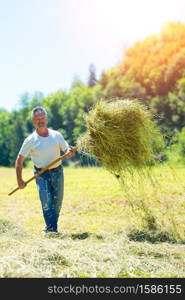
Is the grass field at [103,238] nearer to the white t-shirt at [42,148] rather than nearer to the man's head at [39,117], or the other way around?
the white t-shirt at [42,148]

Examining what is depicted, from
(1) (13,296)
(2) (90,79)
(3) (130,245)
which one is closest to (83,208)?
(3) (130,245)

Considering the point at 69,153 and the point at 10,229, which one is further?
the point at 10,229

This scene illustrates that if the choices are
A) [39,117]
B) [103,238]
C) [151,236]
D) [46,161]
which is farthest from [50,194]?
[151,236]

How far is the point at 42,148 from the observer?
6.41m

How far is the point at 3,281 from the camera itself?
12.8ft

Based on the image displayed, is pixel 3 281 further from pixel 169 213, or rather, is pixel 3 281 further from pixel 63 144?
pixel 169 213

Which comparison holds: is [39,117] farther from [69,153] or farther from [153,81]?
[153,81]

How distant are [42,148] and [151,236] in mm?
2041

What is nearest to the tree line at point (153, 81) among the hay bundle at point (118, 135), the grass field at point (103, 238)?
the grass field at point (103, 238)

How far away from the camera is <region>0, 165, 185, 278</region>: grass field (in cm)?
425

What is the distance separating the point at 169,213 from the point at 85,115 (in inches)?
101

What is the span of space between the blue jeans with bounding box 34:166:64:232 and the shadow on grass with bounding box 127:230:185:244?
1150mm

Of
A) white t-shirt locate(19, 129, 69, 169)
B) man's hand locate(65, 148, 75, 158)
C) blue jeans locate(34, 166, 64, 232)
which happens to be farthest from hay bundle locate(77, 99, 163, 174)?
blue jeans locate(34, 166, 64, 232)

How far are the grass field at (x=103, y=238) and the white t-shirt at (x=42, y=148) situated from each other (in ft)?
3.46
